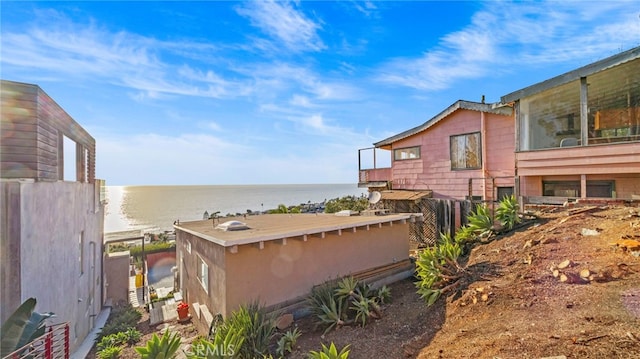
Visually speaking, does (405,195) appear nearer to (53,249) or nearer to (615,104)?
(615,104)

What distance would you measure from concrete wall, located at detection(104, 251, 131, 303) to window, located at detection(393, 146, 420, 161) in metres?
16.3

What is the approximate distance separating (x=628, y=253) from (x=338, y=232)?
609cm

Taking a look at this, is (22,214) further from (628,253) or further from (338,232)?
(628,253)

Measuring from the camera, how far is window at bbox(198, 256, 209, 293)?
25.9 feet

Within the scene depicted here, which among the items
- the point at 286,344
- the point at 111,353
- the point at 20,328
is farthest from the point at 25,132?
the point at 286,344

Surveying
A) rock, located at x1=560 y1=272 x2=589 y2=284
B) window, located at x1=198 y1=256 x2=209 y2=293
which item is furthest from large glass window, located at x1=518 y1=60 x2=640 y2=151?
window, located at x1=198 y1=256 x2=209 y2=293

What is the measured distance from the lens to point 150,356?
16.1ft

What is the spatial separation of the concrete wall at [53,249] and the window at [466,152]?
1413cm

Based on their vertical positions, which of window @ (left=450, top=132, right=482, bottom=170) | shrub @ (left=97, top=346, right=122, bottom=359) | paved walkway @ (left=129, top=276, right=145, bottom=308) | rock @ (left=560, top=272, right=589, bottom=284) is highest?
window @ (left=450, top=132, right=482, bottom=170)

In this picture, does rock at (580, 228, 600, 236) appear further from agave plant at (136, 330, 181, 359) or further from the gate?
agave plant at (136, 330, 181, 359)

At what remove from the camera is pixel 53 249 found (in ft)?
22.7

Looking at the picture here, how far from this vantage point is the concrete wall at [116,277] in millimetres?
15580

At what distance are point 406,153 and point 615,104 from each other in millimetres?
8054

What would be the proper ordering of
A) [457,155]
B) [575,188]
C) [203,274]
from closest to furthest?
[203,274]
[575,188]
[457,155]
